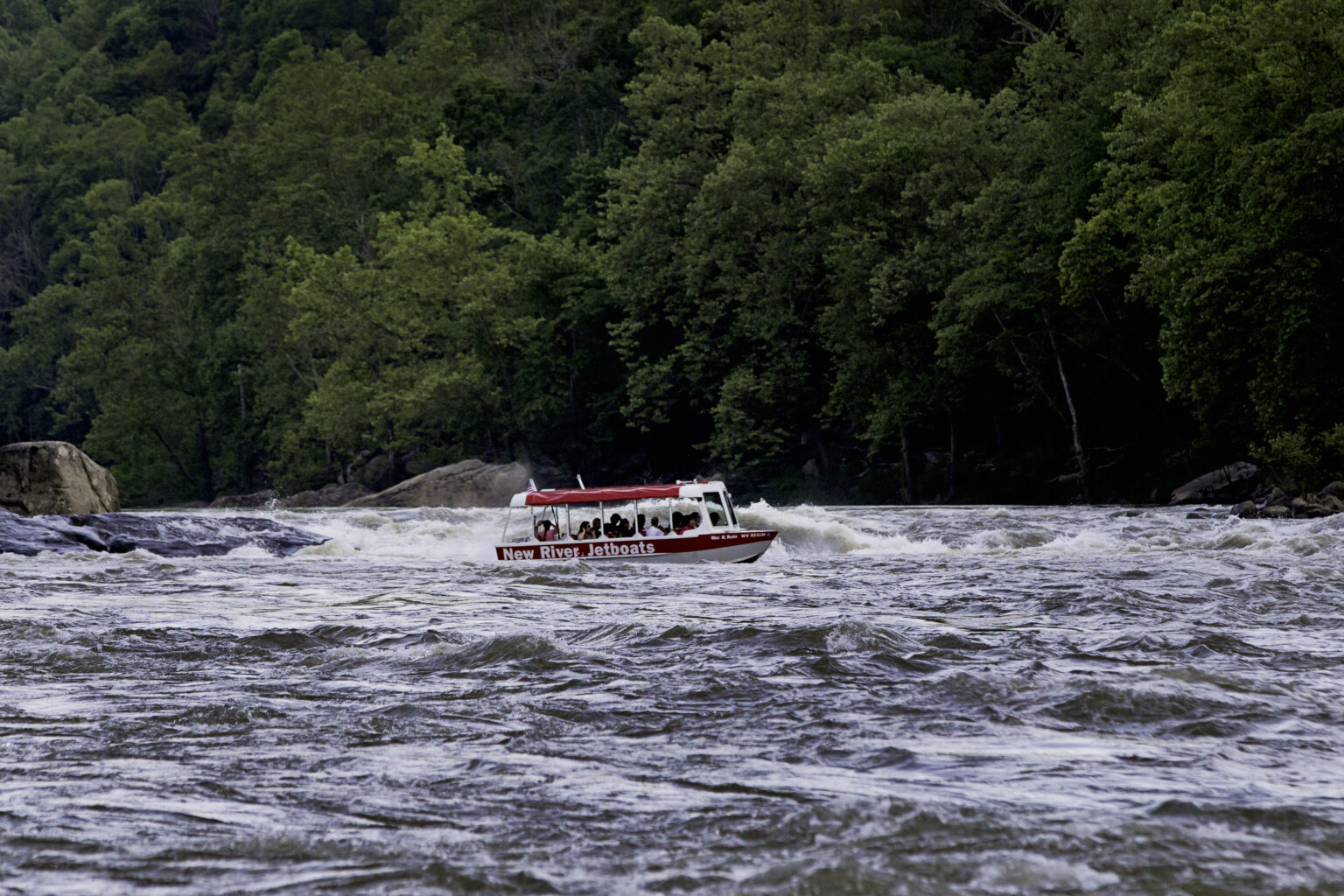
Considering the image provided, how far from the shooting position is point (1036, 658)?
9.77 meters

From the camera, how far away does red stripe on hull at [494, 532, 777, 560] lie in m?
22.1

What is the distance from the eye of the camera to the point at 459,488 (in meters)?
56.0

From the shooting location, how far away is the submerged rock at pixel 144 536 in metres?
24.7

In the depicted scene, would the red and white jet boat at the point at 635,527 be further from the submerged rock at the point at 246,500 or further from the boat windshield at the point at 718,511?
the submerged rock at the point at 246,500

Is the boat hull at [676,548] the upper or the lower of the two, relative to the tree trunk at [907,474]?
lower

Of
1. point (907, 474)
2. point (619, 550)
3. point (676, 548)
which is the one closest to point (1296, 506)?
point (676, 548)

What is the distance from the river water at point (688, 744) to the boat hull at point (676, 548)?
22.3ft

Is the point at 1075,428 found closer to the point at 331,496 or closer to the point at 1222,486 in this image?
the point at 1222,486

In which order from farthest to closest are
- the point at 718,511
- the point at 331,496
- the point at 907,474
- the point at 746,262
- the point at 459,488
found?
the point at 331,496 < the point at 746,262 < the point at 459,488 < the point at 907,474 < the point at 718,511

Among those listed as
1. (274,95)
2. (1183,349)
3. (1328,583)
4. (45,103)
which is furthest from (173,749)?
(45,103)

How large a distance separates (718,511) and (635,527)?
1.58 m

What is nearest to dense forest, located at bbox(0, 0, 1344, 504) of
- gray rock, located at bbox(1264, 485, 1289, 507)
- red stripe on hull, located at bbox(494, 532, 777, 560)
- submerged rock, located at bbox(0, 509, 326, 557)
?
gray rock, located at bbox(1264, 485, 1289, 507)

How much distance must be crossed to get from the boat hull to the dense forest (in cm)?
1498

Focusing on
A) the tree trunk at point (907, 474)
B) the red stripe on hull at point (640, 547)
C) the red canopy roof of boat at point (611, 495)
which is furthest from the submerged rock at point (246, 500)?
the red stripe on hull at point (640, 547)
